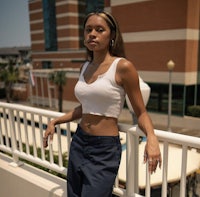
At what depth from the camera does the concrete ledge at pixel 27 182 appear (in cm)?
315

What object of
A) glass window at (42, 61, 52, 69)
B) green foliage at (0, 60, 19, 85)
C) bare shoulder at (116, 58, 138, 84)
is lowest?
green foliage at (0, 60, 19, 85)

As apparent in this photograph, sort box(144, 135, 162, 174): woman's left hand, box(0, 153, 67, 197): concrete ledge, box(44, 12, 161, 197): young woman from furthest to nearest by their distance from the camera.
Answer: box(0, 153, 67, 197): concrete ledge < box(44, 12, 161, 197): young woman < box(144, 135, 162, 174): woman's left hand

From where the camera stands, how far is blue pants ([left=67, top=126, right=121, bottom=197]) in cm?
204

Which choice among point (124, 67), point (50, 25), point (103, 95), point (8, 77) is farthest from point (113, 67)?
point (8, 77)

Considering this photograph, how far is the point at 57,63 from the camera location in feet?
137

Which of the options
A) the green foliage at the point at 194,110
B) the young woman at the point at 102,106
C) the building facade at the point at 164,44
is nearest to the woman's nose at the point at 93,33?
the young woman at the point at 102,106

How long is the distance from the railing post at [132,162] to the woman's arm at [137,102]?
42 cm

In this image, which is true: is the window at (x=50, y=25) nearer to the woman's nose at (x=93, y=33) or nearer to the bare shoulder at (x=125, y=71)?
the woman's nose at (x=93, y=33)

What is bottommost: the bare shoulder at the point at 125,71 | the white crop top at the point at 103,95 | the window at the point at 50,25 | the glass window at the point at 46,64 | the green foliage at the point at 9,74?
the green foliage at the point at 9,74

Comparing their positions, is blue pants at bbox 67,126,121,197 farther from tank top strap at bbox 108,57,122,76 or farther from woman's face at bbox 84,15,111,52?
woman's face at bbox 84,15,111,52

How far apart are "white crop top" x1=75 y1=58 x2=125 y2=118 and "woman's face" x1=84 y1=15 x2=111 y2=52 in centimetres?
18

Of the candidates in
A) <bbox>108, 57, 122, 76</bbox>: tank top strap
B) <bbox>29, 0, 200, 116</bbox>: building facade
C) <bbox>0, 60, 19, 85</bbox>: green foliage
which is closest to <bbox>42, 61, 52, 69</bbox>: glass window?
<bbox>0, 60, 19, 85</bbox>: green foliage

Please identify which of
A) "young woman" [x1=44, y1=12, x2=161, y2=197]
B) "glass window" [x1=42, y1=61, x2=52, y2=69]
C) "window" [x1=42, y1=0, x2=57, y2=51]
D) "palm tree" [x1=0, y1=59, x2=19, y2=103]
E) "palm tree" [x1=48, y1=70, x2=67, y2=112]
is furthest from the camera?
"glass window" [x1=42, y1=61, x2=52, y2=69]

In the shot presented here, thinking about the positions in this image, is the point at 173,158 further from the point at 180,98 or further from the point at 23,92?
the point at 23,92
